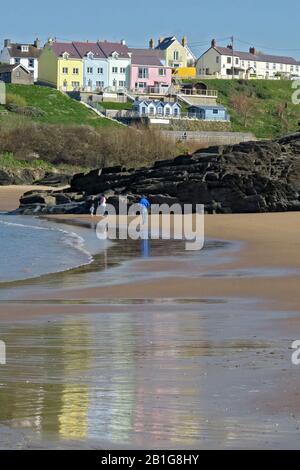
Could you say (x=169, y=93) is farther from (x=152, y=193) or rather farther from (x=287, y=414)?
(x=287, y=414)

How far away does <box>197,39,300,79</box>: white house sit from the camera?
122 metres

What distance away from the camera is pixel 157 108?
301 feet

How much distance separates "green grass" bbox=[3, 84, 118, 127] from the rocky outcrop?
40.6m

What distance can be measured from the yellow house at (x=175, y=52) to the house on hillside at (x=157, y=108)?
26.4 meters

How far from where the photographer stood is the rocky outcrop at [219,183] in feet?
116

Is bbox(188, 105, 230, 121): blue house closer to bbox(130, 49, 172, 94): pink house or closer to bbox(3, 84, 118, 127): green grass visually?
bbox(130, 49, 172, 94): pink house

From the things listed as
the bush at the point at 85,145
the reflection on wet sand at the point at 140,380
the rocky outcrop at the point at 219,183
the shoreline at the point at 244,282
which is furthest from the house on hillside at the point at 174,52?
the reflection on wet sand at the point at 140,380

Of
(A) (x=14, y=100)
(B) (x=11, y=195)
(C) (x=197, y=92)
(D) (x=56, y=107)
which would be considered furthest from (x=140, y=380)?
(C) (x=197, y=92)

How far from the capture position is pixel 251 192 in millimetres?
35656

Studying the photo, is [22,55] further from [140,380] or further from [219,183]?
[140,380]

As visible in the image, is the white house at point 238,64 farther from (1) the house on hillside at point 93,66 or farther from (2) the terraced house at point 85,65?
(1) the house on hillside at point 93,66

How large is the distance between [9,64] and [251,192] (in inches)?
2725

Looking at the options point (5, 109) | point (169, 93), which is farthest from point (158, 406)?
point (169, 93)

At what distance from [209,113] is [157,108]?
7.08 m
